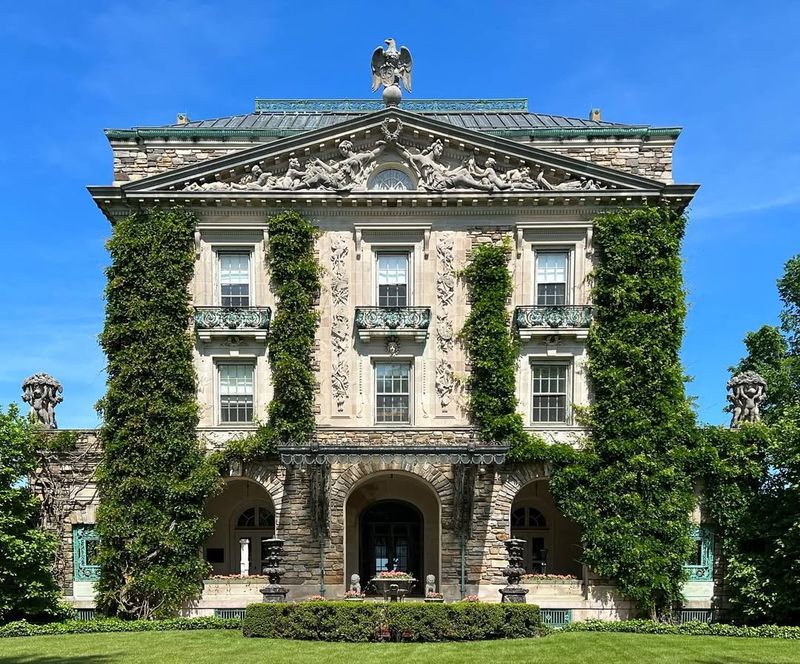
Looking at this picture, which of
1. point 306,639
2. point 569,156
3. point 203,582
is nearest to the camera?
point 306,639

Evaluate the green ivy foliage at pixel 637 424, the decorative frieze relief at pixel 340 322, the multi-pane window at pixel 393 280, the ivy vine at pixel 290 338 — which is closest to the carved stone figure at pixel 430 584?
the green ivy foliage at pixel 637 424

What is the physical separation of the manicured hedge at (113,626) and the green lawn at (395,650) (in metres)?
A: 1.29

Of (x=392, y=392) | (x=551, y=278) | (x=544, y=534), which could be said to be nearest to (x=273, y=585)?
(x=392, y=392)

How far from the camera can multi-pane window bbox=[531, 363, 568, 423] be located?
2456 cm

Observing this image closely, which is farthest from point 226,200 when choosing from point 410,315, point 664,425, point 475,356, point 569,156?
point 664,425

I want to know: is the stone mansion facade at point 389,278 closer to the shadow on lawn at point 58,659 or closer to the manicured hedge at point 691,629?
the manicured hedge at point 691,629

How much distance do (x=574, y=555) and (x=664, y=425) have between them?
18.4ft

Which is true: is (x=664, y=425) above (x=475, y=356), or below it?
below

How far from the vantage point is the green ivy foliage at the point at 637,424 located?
22875 millimetres

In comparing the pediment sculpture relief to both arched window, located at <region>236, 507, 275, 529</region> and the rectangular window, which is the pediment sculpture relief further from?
the rectangular window

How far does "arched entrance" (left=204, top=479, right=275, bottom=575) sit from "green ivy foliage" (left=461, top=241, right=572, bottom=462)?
7.67 metres

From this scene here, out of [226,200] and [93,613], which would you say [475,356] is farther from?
[93,613]

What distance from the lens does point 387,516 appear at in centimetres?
2633

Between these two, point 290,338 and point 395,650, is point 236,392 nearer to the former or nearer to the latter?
point 290,338
